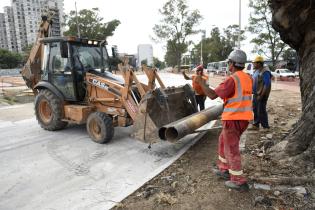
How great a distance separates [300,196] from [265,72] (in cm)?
328

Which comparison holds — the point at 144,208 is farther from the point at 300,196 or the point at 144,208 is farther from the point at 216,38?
the point at 216,38

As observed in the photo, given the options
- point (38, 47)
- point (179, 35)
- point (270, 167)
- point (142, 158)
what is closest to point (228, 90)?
point (270, 167)

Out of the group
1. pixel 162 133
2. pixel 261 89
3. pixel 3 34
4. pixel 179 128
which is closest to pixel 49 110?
pixel 162 133

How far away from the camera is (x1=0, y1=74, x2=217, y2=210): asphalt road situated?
12.8 feet

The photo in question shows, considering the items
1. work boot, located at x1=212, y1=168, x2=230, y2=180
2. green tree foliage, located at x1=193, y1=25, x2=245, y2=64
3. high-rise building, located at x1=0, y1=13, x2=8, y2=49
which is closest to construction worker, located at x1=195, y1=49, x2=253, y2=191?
work boot, located at x1=212, y1=168, x2=230, y2=180

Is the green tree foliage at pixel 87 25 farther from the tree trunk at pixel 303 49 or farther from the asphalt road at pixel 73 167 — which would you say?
the tree trunk at pixel 303 49

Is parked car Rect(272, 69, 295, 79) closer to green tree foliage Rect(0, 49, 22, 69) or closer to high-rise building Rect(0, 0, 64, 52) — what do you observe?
green tree foliage Rect(0, 49, 22, 69)

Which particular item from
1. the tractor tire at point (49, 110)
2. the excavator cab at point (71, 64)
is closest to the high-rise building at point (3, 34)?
the tractor tire at point (49, 110)

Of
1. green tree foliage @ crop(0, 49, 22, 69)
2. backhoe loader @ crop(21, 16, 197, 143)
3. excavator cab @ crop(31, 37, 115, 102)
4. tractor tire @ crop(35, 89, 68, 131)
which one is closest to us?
backhoe loader @ crop(21, 16, 197, 143)

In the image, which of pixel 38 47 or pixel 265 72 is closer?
pixel 265 72

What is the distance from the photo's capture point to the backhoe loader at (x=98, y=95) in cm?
558

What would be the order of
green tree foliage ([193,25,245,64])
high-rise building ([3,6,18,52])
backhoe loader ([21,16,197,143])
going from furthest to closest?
1. high-rise building ([3,6,18,52])
2. green tree foliage ([193,25,245,64])
3. backhoe loader ([21,16,197,143])

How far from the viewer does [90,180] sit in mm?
4461

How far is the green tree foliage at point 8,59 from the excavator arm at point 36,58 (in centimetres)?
6319
